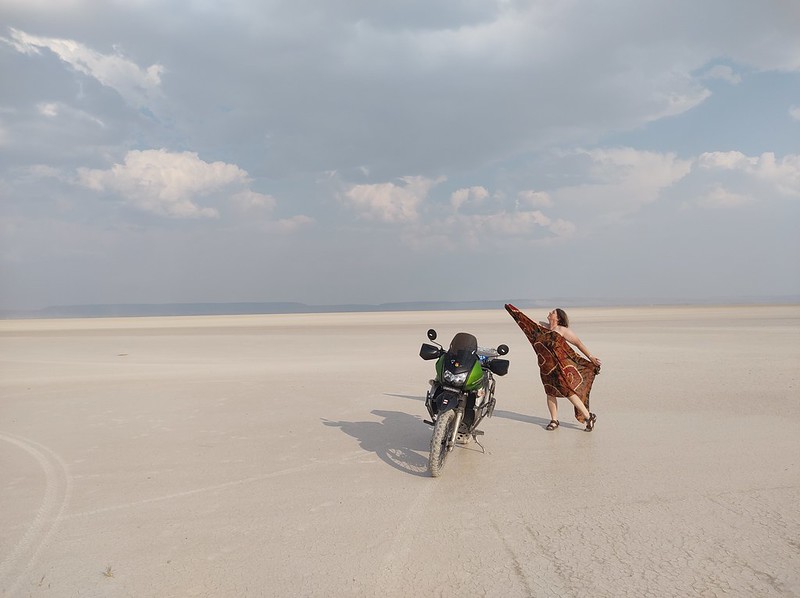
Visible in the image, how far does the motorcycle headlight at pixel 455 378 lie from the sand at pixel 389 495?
959 millimetres

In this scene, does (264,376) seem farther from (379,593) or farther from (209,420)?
(379,593)

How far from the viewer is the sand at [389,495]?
3908mm

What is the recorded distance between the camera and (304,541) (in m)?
4.45

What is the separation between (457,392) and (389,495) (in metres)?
1.38

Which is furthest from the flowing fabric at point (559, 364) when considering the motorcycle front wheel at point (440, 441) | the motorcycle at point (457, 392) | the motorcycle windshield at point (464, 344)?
the motorcycle front wheel at point (440, 441)

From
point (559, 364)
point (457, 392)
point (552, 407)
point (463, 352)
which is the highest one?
point (463, 352)

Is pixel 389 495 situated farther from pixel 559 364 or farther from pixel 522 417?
pixel 522 417

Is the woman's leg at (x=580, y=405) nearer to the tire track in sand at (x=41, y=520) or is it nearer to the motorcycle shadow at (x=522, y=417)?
the motorcycle shadow at (x=522, y=417)

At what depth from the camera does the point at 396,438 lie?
305 inches

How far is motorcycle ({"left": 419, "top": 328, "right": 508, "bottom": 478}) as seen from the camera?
5977mm

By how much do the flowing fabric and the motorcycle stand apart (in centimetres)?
98

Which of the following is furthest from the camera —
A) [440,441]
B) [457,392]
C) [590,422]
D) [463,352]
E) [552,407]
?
[552,407]

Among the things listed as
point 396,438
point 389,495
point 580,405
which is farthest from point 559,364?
point 389,495

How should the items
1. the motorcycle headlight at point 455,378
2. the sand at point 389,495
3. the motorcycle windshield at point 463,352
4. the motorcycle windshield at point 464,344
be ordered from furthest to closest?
the motorcycle windshield at point 464,344
the motorcycle windshield at point 463,352
the motorcycle headlight at point 455,378
the sand at point 389,495
